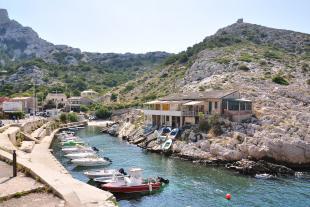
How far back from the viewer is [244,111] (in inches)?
2559

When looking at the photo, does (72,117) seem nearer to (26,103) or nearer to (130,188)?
(26,103)

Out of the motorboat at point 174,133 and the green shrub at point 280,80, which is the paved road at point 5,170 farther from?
the green shrub at point 280,80

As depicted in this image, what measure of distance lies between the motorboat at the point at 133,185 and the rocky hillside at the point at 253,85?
1665 centimetres

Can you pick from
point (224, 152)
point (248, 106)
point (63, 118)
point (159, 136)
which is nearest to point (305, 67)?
point (248, 106)

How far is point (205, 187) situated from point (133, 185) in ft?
26.8

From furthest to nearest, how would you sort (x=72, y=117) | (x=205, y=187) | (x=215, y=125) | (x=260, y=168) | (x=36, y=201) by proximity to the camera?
(x=72, y=117) → (x=215, y=125) → (x=260, y=168) → (x=205, y=187) → (x=36, y=201)

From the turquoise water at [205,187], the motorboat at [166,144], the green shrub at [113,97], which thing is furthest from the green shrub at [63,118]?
the motorboat at [166,144]

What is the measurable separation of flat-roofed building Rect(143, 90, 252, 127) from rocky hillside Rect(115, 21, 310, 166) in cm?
291

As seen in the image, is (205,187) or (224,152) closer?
(205,187)

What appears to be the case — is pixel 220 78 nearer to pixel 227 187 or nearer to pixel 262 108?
pixel 262 108

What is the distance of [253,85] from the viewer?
3378 inches

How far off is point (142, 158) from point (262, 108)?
26.4 metres

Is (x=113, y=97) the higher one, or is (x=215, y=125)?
(x=113, y=97)

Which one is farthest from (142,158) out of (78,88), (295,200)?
(78,88)
